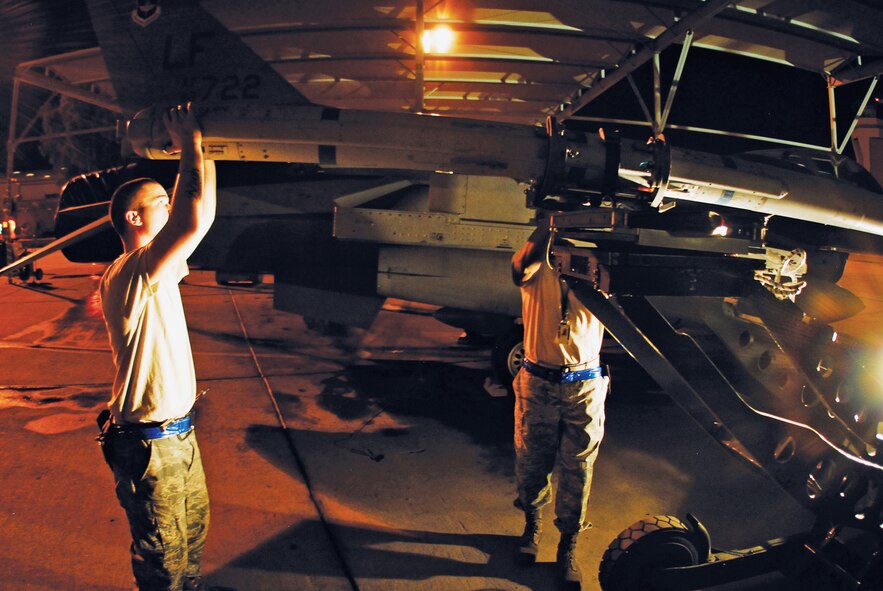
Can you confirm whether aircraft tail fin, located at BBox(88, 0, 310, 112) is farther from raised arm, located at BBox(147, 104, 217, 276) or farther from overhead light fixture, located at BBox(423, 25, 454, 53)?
raised arm, located at BBox(147, 104, 217, 276)

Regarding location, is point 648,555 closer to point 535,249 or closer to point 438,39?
point 535,249

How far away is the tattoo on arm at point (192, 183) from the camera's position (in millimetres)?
1890

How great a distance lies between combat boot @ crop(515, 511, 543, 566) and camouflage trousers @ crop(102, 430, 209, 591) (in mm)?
1655

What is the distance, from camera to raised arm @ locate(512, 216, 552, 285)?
257 centimetres

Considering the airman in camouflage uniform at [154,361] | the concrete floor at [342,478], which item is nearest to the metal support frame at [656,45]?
the concrete floor at [342,478]

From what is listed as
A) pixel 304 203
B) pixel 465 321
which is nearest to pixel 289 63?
pixel 304 203

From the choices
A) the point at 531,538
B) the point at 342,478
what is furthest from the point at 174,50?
the point at 531,538

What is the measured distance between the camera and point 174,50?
188 inches

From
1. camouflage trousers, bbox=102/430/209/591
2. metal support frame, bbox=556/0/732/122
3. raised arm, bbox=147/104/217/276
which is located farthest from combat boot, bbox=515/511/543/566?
metal support frame, bbox=556/0/732/122

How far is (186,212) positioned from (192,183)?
4.5 inches

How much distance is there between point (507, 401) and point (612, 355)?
2508mm

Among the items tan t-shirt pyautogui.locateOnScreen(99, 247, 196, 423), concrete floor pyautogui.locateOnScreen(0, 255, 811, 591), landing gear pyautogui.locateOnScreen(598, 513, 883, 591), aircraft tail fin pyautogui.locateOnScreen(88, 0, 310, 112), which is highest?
aircraft tail fin pyautogui.locateOnScreen(88, 0, 310, 112)

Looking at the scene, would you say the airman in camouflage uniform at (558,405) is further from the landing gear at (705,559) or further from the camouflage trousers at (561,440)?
the landing gear at (705,559)

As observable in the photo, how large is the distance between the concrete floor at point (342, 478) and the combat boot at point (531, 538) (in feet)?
0.23
